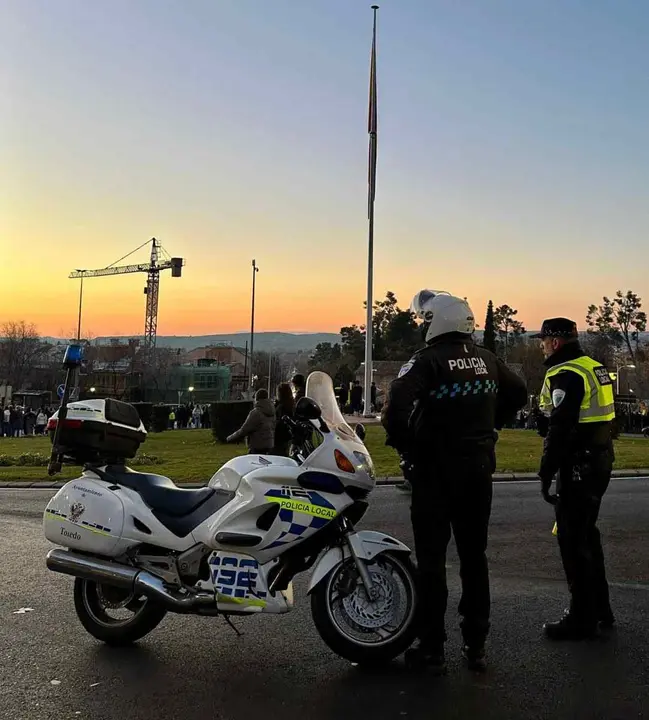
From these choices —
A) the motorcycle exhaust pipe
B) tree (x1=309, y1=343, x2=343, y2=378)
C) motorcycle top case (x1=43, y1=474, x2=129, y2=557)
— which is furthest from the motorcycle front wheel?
tree (x1=309, y1=343, x2=343, y2=378)

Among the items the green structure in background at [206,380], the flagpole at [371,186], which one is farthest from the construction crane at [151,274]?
the flagpole at [371,186]

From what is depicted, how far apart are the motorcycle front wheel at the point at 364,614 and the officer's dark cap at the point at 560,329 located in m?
1.86

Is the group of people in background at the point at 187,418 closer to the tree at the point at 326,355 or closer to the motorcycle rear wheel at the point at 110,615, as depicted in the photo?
the motorcycle rear wheel at the point at 110,615

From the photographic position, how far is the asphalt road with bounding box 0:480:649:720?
12.0 feet

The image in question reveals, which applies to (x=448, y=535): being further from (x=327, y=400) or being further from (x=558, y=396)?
(x=558, y=396)

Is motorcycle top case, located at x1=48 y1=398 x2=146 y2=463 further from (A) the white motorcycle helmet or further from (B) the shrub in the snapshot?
(B) the shrub

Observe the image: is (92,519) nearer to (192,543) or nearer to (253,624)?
(192,543)

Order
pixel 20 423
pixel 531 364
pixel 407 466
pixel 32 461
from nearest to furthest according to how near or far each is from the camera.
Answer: pixel 407 466
pixel 32 461
pixel 20 423
pixel 531 364

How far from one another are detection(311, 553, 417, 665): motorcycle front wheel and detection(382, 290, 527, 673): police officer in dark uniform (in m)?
0.08

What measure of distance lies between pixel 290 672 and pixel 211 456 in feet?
49.3

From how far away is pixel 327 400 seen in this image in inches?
175

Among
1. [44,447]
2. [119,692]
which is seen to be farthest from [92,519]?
[44,447]

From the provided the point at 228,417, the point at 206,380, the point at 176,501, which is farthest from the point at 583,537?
the point at 206,380

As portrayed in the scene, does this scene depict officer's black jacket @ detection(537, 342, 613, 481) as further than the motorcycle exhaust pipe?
Yes
